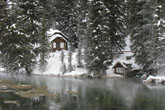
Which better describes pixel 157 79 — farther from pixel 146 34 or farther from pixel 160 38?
pixel 146 34

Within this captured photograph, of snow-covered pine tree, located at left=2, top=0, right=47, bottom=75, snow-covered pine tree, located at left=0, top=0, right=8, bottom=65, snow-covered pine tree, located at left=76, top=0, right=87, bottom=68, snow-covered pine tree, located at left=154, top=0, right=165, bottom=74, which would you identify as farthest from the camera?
snow-covered pine tree, located at left=76, top=0, right=87, bottom=68

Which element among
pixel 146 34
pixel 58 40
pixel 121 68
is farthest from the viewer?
pixel 58 40

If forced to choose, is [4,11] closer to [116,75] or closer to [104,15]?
[104,15]

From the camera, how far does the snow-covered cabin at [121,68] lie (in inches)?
2149

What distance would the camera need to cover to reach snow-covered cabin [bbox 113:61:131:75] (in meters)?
54.6

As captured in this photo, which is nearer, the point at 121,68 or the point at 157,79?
the point at 157,79

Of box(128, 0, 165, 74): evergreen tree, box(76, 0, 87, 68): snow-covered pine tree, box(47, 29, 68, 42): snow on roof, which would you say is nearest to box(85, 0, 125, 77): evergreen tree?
box(128, 0, 165, 74): evergreen tree

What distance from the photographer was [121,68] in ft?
182

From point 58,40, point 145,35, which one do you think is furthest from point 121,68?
point 58,40

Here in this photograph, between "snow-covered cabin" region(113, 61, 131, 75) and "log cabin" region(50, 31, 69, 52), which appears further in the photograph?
"log cabin" region(50, 31, 69, 52)

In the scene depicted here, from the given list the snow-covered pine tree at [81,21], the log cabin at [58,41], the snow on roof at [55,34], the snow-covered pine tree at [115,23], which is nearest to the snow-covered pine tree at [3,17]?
the snow-covered pine tree at [81,21]

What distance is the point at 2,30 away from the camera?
152 feet

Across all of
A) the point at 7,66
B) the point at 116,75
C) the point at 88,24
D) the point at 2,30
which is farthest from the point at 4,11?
the point at 116,75

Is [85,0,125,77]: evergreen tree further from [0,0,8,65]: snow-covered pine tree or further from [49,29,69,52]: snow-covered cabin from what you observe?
[49,29,69,52]: snow-covered cabin
